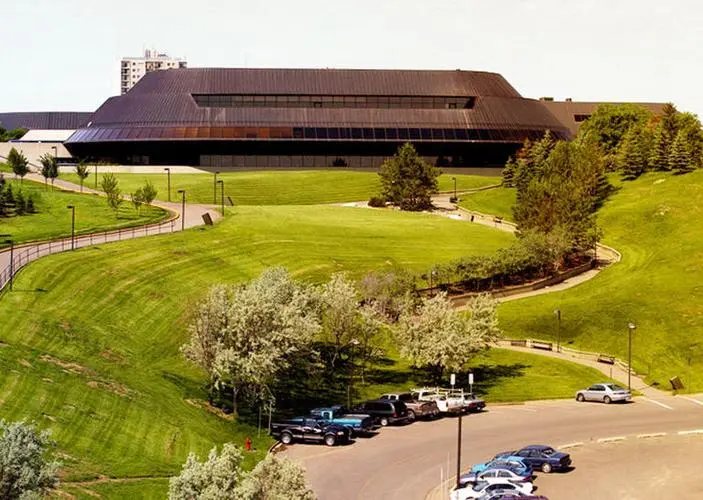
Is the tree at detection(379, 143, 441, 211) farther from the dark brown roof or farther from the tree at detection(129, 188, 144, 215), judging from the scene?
the dark brown roof

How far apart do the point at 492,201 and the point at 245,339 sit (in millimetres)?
93462

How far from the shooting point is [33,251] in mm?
88438

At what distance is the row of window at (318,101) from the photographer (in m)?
192

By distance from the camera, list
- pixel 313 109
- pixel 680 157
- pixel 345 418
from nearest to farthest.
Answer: pixel 345 418 → pixel 680 157 → pixel 313 109

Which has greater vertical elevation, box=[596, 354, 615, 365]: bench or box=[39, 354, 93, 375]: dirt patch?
box=[39, 354, 93, 375]: dirt patch

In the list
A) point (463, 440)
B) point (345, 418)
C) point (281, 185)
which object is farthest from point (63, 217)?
point (463, 440)

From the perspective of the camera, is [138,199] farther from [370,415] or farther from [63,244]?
[370,415]

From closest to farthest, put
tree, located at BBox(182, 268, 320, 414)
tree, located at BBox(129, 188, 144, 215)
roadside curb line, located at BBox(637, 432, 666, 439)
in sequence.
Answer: tree, located at BBox(182, 268, 320, 414)
roadside curb line, located at BBox(637, 432, 666, 439)
tree, located at BBox(129, 188, 144, 215)

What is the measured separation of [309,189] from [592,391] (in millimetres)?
93509

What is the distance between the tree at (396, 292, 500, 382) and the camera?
74.3 m

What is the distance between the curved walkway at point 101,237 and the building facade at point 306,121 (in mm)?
46497

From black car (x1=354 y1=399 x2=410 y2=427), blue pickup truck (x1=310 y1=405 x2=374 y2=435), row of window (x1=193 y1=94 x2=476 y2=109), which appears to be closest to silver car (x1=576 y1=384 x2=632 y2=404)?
black car (x1=354 y1=399 x2=410 y2=427)

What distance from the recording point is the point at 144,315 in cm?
7962

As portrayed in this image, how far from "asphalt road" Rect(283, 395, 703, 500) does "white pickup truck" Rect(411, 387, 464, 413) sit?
2.93 ft
